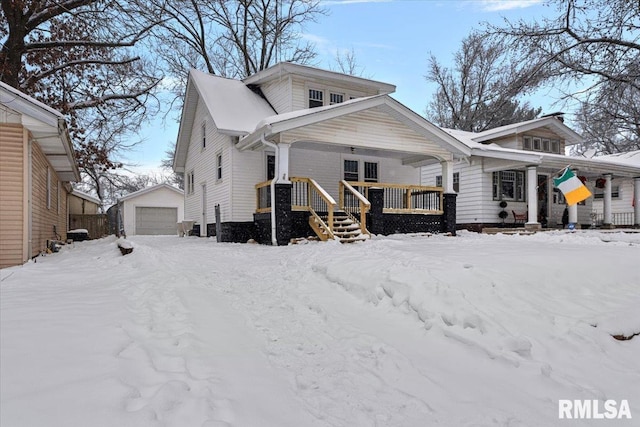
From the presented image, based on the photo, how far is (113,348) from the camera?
332 cm

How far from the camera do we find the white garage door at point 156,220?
27.2 m

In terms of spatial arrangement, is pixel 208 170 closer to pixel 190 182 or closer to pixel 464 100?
pixel 190 182

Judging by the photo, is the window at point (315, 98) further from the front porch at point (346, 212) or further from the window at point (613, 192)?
the window at point (613, 192)

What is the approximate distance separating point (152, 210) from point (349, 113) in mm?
20151

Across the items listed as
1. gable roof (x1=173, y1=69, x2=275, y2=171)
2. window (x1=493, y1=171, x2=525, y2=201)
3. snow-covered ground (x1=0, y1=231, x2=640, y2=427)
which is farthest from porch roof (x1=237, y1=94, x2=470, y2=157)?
snow-covered ground (x1=0, y1=231, x2=640, y2=427)

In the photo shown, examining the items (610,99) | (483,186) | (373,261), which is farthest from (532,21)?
(373,261)

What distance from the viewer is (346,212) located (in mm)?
12383

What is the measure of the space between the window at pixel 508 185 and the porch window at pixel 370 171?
17.9 ft

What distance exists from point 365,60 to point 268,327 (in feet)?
96.9

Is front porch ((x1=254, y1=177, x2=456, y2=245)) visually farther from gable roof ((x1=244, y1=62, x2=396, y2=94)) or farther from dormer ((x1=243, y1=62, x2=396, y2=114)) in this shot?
gable roof ((x1=244, y1=62, x2=396, y2=94))

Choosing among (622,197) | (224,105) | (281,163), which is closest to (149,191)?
(224,105)

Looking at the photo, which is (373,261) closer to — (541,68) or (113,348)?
(113,348)

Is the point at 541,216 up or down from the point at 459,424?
up

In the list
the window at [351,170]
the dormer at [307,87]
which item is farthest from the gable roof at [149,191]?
the window at [351,170]
